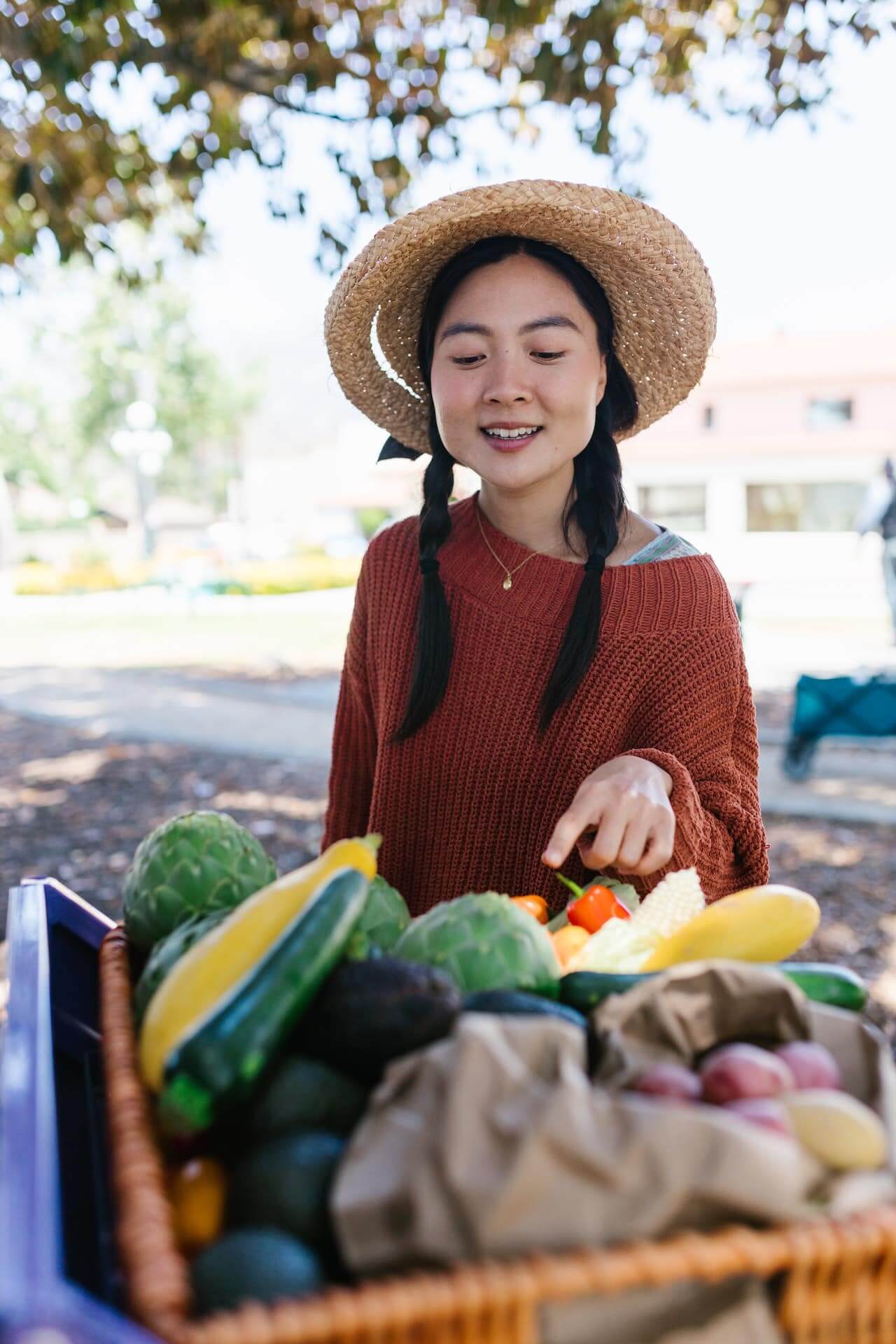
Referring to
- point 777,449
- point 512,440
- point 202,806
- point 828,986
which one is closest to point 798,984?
point 828,986

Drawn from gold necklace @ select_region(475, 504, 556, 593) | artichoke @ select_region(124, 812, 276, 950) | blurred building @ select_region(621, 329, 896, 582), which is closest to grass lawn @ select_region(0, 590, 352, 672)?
blurred building @ select_region(621, 329, 896, 582)

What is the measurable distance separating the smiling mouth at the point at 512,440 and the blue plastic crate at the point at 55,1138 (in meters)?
1.05

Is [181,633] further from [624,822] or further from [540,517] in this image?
[624,822]

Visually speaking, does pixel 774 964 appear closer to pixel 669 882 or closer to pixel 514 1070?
pixel 669 882

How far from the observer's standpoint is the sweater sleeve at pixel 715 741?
2.00 metres

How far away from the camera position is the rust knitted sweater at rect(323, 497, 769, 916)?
2.07m

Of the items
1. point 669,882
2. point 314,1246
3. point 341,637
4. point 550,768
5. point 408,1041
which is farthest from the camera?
point 341,637

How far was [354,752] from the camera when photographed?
8.35ft

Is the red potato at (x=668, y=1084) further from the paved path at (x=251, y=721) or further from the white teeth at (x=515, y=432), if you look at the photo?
the paved path at (x=251, y=721)

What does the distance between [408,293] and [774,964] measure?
1637 millimetres

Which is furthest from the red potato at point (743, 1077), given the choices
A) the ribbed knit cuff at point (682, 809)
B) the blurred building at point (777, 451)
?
the blurred building at point (777, 451)

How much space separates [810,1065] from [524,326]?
1.41m

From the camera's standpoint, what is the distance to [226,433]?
2156 inches

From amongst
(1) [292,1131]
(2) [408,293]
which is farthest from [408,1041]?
(2) [408,293]
